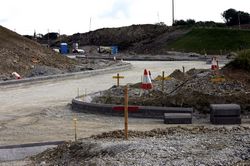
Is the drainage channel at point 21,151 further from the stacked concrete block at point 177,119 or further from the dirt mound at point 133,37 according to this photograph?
the dirt mound at point 133,37

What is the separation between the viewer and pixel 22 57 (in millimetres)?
39406

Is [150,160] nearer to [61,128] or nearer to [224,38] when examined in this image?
[61,128]

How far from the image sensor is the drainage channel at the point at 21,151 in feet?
34.9

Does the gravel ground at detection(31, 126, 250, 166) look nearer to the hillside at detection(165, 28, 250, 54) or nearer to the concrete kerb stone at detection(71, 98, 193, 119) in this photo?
the concrete kerb stone at detection(71, 98, 193, 119)

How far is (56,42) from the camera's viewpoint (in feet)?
359

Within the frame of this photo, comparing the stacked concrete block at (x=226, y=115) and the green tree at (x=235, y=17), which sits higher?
the green tree at (x=235, y=17)

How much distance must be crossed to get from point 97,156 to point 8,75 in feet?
85.5

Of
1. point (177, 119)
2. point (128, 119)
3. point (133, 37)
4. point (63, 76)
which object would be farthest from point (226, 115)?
point (133, 37)

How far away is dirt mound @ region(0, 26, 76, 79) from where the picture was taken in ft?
120

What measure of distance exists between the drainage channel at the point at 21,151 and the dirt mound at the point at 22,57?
21.9 metres

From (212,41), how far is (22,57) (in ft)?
157

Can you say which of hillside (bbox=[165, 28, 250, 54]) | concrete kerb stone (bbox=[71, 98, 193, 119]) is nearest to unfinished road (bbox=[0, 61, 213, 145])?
concrete kerb stone (bbox=[71, 98, 193, 119])

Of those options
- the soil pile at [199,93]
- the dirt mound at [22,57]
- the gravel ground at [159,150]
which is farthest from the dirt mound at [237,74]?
the dirt mound at [22,57]

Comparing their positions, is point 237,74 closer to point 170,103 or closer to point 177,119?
point 170,103
